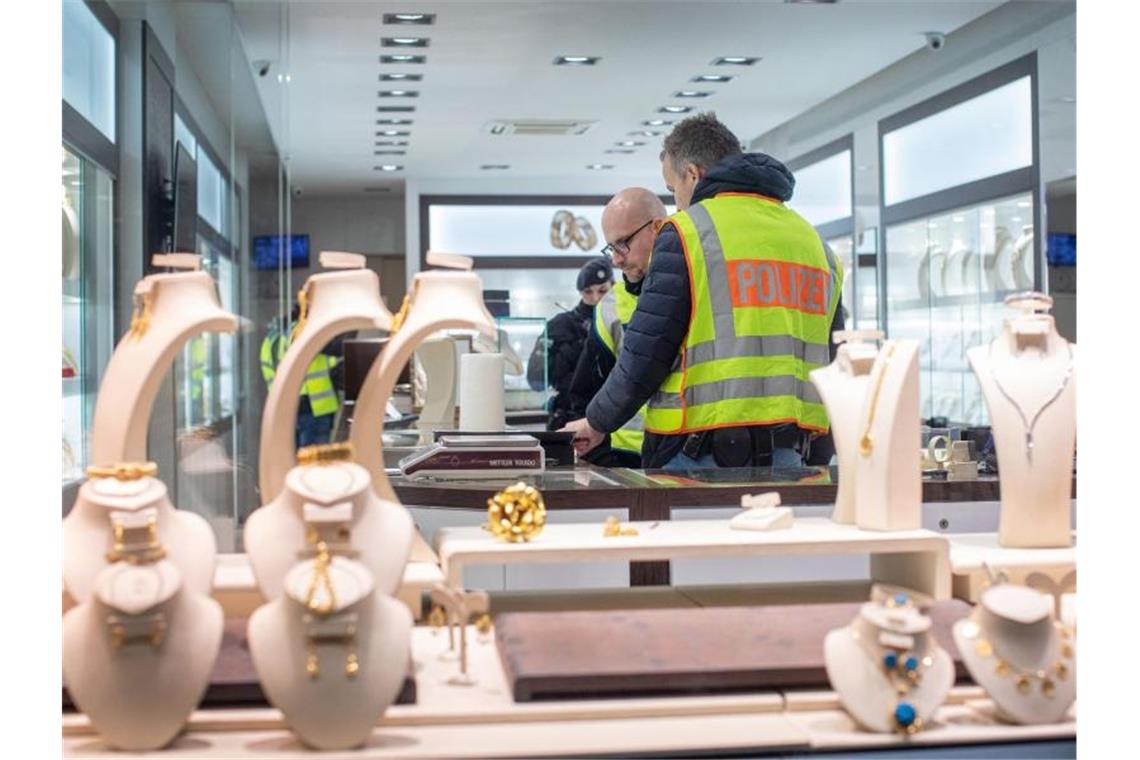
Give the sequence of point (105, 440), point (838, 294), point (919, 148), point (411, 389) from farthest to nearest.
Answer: point (919, 148)
point (411, 389)
point (838, 294)
point (105, 440)

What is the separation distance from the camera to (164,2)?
5488mm

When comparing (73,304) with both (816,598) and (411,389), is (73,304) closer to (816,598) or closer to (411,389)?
(411,389)

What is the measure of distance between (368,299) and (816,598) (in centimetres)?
73

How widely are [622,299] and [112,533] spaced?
2600 millimetres

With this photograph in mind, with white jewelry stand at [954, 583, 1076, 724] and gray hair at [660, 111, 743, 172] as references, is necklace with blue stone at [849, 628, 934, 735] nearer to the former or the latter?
white jewelry stand at [954, 583, 1076, 724]

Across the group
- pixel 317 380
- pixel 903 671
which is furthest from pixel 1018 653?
pixel 317 380

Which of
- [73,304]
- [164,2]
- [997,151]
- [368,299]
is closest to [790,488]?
[368,299]

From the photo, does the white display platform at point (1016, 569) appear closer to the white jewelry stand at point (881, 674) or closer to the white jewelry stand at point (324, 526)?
the white jewelry stand at point (881, 674)

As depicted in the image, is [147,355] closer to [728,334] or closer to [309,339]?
[309,339]

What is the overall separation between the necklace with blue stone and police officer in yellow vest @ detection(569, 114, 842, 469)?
60.2 inches

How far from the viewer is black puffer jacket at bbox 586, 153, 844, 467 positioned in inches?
111

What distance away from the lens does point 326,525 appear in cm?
134

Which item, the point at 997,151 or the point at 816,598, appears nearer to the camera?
the point at 816,598

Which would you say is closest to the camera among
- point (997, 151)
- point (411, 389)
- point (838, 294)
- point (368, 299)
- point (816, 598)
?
point (368, 299)
